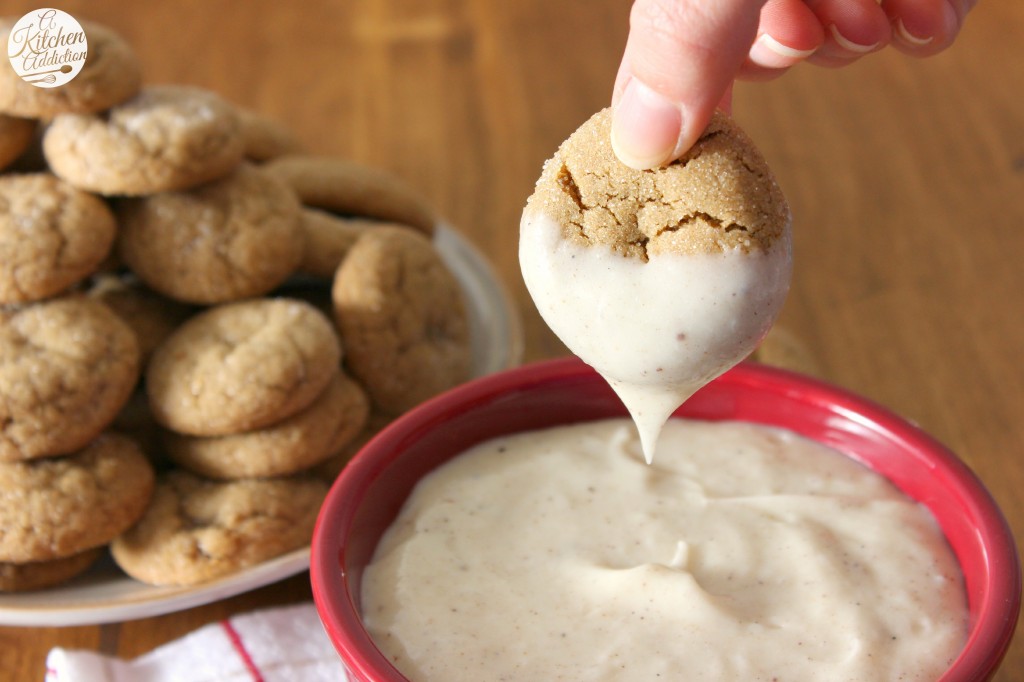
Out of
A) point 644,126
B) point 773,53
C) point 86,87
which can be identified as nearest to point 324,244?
point 86,87

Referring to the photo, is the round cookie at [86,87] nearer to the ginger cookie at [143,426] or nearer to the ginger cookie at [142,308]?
the ginger cookie at [142,308]

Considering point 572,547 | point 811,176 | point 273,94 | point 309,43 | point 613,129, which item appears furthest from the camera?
point 309,43

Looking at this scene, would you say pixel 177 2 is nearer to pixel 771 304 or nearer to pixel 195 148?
pixel 195 148

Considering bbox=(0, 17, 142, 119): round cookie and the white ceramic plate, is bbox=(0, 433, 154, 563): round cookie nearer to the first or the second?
the white ceramic plate

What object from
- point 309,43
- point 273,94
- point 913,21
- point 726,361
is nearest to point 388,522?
point 726,361

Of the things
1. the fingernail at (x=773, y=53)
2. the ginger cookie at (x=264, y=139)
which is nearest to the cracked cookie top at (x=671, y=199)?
the fingernail at (x=773, y=53)

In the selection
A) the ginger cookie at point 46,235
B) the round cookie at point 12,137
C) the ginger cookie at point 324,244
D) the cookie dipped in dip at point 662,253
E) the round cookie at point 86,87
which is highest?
the cookie dipped in dip at point 662,253
